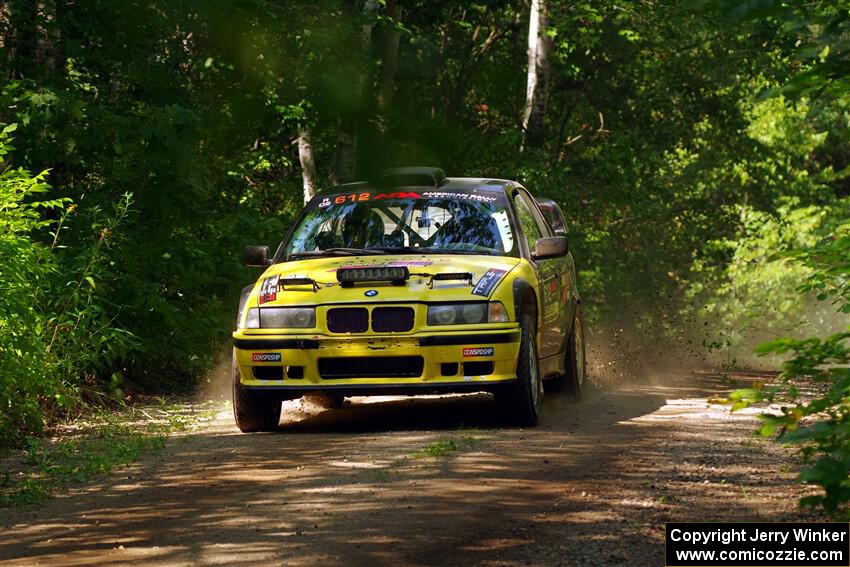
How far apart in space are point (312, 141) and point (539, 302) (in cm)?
1263

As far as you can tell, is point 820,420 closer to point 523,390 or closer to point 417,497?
point 417,497

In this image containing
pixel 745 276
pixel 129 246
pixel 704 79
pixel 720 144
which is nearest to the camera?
pixel 129 246

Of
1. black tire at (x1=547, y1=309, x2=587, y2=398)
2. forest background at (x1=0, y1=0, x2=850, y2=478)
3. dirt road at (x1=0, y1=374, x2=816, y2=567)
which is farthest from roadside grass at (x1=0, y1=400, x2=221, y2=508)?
black tire at (x1=547, y1=309, x2=587, y2=398)

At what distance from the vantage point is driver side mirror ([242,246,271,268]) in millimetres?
11758

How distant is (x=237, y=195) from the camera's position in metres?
23.6

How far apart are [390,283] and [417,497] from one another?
313cm

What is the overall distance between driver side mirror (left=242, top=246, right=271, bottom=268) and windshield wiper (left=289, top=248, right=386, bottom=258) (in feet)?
0.72

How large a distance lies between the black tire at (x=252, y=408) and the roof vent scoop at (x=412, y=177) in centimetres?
188

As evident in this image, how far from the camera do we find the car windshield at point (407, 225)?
1152cm

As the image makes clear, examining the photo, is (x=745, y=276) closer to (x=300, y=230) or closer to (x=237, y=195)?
(x=237, y=195)

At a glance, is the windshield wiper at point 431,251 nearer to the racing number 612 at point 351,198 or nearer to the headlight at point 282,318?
the racing number 612 at point 351,198

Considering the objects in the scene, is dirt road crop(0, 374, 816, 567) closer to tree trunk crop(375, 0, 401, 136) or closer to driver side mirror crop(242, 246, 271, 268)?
driver side mirror crop(242, 246, 271, 268)

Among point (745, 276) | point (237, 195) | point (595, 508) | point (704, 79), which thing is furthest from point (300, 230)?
point (745, 276)

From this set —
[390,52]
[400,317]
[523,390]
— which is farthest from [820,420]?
[390,52]
